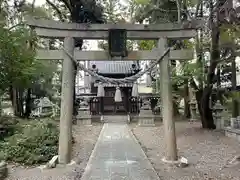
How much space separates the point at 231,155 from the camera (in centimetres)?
884

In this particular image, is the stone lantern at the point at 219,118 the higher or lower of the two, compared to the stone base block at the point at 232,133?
→ higher

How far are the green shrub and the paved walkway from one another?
4.35 feet

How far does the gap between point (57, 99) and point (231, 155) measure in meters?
14.0

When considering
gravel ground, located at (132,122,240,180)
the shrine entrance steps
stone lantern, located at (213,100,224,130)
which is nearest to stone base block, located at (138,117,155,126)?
the shrine entrance steps

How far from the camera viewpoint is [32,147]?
8711 millimetres

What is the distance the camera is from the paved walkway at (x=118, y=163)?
6541mm

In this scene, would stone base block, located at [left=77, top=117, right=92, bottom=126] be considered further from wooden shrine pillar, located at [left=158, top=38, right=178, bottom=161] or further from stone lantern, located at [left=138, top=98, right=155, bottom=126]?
wooden shrine pillar, located at [left=158, top=38, right=178, bottom=161]

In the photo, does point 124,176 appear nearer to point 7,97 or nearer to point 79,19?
point 79,19

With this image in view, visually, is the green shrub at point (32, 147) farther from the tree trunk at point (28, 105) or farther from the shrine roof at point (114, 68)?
the shrine roof at point (114, 68)

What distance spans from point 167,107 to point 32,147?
4142mm

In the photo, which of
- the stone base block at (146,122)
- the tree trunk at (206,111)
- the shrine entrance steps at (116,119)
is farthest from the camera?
the shrine entrance steps at (116,119)

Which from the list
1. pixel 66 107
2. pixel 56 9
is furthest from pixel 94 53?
pixel 56 9

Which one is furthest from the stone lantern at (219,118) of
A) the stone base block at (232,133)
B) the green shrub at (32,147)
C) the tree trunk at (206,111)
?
the green shrub at (32,147)

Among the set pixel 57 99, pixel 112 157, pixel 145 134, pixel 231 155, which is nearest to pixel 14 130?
pixel 112 157
